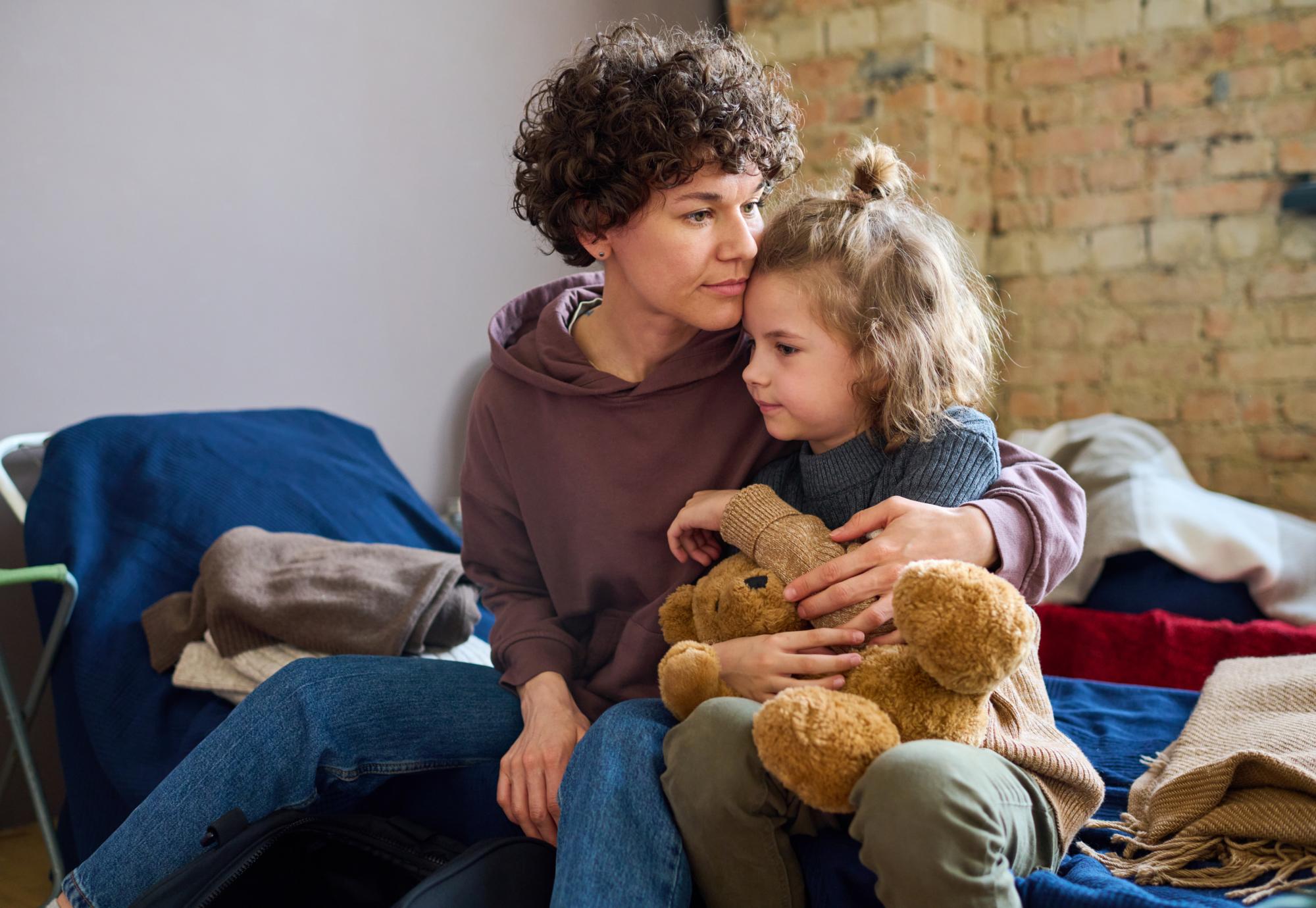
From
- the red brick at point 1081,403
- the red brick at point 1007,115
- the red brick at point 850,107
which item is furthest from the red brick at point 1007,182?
the red brick at point 1081,403

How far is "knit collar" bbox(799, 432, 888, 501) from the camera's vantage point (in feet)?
3.81

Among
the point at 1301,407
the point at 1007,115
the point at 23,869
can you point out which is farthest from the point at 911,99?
the point at 23,869

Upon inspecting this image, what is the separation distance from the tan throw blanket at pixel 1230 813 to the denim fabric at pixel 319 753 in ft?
1.67

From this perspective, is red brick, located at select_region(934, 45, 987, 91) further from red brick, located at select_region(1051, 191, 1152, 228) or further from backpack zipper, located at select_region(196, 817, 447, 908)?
backpack zipper, located at select_region(196, 817, 447, 908)

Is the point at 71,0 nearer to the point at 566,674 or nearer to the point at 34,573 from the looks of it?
the point at 34,573

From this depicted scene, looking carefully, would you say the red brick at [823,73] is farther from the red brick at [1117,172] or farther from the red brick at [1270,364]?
the red brick at [1270,364]

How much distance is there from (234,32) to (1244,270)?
2.41m

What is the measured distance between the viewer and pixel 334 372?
2471mm

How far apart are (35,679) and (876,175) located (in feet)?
4.86

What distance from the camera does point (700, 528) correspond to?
4.04ft

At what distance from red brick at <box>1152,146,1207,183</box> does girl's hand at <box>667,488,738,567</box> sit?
212 centimetres

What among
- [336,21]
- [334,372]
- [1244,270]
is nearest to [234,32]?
[336,21]

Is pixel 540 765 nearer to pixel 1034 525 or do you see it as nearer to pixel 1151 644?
pixel 1034 525

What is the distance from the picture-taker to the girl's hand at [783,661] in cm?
101
